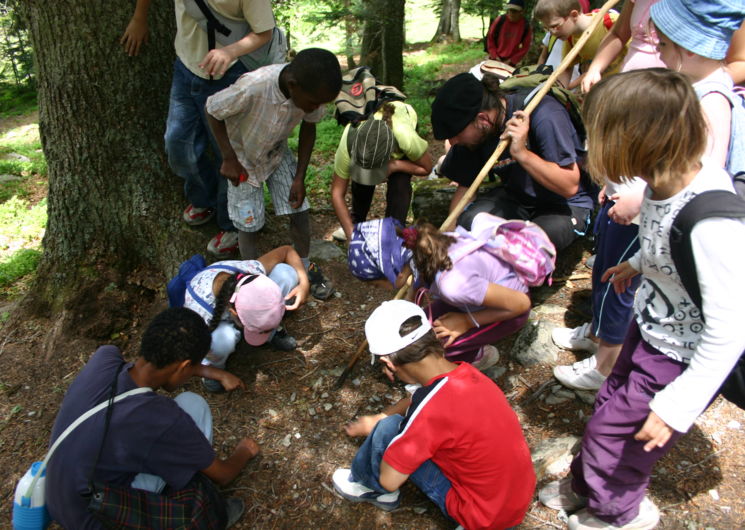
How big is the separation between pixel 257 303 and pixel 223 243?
125 centimetres

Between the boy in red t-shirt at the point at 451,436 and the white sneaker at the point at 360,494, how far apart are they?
263 millimetres

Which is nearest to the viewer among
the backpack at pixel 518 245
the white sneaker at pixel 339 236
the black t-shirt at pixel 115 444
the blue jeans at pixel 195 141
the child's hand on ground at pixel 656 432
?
the child's hand on ground at pixel 656 432

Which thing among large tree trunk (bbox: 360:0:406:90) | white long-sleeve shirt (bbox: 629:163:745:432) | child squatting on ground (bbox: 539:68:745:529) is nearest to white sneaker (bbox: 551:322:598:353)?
child squatting on ground (bbox: 539:68:745:529)

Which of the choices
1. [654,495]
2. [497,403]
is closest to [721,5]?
[497,403]

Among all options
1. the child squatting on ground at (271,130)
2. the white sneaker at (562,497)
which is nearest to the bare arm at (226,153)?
the child squatting on ground at (271,130)

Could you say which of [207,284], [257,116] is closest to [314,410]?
[207,284]

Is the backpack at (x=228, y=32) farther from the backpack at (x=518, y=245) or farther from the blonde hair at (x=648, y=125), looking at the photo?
the blonde hair at (x=648, y=125)

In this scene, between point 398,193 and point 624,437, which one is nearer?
point 624,437

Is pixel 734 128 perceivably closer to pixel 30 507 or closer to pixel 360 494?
pixel 360 494

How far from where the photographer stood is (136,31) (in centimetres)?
338

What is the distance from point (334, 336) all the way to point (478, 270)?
1.48 metres

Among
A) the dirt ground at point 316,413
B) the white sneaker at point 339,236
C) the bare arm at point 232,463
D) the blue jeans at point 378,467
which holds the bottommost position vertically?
the dirt ground at point 316,413

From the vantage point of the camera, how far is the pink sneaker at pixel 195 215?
13.0 ft

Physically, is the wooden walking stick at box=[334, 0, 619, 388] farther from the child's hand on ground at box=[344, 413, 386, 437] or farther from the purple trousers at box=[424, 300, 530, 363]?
the child's hand on ground at box=[344, 413, 386, 437]
